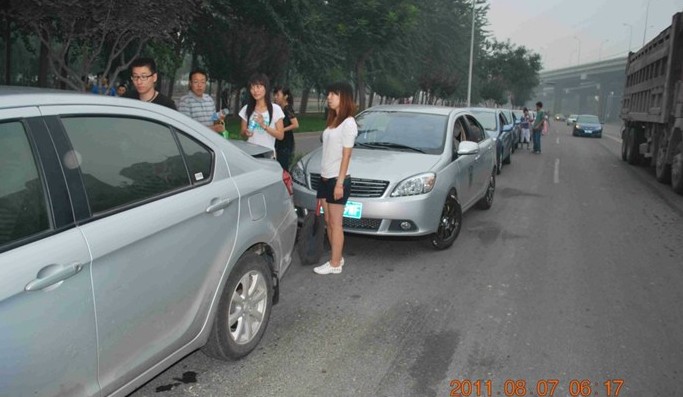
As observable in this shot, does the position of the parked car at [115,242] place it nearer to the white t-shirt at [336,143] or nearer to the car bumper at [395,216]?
the white t-shirt at [336,143]

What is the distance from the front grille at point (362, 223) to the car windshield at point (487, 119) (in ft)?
27.9

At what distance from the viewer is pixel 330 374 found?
11.0 ft

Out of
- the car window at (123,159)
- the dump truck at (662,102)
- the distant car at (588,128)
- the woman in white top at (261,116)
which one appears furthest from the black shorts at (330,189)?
the distant car at (588,128)

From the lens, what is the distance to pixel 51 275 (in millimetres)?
2008

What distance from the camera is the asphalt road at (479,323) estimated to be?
3291 mm

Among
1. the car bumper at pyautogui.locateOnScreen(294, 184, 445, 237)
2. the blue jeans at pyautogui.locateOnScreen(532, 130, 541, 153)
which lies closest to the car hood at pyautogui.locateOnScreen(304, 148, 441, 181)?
the car bumper at pyautogui.locateOnScreen(294, 184, 445, 237)

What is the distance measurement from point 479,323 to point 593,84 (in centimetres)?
12878

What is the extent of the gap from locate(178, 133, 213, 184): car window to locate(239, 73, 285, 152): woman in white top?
9.61ft

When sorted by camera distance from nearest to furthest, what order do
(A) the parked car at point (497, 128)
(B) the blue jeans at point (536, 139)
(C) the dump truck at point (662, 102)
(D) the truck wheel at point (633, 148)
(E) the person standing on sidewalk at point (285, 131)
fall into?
(E) the person standing on sidewalk at point (285, 131), (C) the dump truck at point (662, 102), (A) the parked car at point (497, 128), (D) the truck wheel at point (633, 148), (B) the blue jeans at point (536, 139)

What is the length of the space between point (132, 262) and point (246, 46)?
24971mm

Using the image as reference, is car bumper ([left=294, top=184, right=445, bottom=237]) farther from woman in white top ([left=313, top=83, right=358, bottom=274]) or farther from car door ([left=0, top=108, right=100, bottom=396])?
car door ([left=0, top=108, right=100, bottom=396])

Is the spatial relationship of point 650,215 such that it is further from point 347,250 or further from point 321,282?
point 321,282

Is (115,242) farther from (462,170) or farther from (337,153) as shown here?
(462,170)

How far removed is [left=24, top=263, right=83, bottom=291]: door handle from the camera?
1951mm
